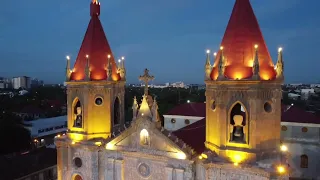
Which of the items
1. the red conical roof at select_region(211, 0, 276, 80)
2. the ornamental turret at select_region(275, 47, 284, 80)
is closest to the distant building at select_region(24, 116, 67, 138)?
the red conical roof at select_region(211, 0, 276, 80)

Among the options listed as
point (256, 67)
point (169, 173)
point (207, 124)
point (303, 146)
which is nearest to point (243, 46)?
point (256, 67)

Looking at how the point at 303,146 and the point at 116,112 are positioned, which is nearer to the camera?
the point at 116,112

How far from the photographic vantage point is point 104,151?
750 inches

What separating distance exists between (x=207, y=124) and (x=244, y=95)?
272cm

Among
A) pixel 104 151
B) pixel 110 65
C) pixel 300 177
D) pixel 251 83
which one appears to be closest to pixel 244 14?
pixel 251 83

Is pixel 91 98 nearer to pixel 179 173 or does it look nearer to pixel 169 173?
pixel 169 173

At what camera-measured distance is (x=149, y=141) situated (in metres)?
17.3

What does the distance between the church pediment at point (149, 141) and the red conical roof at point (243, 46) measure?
13.7ft

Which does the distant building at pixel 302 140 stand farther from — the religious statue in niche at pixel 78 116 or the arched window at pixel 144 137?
the arched window at pixel 144 137

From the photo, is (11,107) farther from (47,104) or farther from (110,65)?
(110,65)

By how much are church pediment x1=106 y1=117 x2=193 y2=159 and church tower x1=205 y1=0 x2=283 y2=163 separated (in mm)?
1848

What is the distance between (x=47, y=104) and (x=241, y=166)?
259ft

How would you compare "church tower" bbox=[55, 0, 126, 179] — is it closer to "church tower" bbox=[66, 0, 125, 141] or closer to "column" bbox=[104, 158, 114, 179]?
"church tower" bbox=[66, 0, 125, 141]

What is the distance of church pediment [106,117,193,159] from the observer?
16.5m
